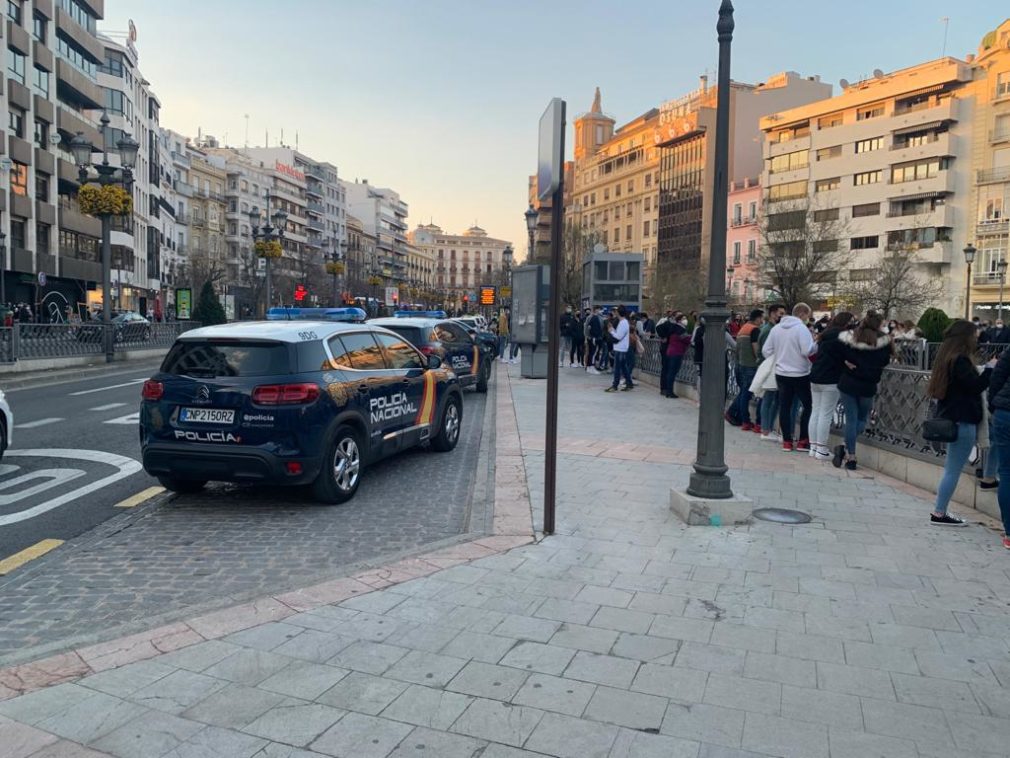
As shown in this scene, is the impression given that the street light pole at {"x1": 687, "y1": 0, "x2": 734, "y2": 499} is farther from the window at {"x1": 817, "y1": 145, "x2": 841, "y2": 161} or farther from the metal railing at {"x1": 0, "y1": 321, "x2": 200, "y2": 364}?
the window at {"x1": 817, "y1": 145, "x2": 841, "y2": 161}

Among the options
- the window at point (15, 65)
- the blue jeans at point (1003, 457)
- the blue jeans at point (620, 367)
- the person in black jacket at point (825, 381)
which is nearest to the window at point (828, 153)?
the blue jeans at point (620, 367)

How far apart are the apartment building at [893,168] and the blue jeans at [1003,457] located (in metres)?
46.5

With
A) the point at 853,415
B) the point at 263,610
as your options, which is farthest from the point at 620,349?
the point at 263,610

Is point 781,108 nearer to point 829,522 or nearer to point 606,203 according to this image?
point 606,203

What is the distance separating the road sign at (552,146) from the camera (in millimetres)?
5743

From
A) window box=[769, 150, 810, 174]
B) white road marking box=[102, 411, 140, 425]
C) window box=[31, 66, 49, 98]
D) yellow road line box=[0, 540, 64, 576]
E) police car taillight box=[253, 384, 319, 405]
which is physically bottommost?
yellow road line box=[0, 540, 64, 576]

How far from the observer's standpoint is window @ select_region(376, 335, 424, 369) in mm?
8891

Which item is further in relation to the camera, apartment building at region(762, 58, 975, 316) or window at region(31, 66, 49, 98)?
apartment building at region(762, 58, 975, 316)

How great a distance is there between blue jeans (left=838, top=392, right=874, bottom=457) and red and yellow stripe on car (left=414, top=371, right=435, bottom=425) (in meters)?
4.60

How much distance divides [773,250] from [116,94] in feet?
153

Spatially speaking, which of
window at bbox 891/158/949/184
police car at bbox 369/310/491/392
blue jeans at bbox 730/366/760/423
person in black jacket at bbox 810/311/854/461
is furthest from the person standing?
window at bbox 891/158/949/184

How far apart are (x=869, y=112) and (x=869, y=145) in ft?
8.83

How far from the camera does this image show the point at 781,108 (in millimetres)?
82062

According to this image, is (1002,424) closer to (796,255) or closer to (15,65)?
(796,255)
